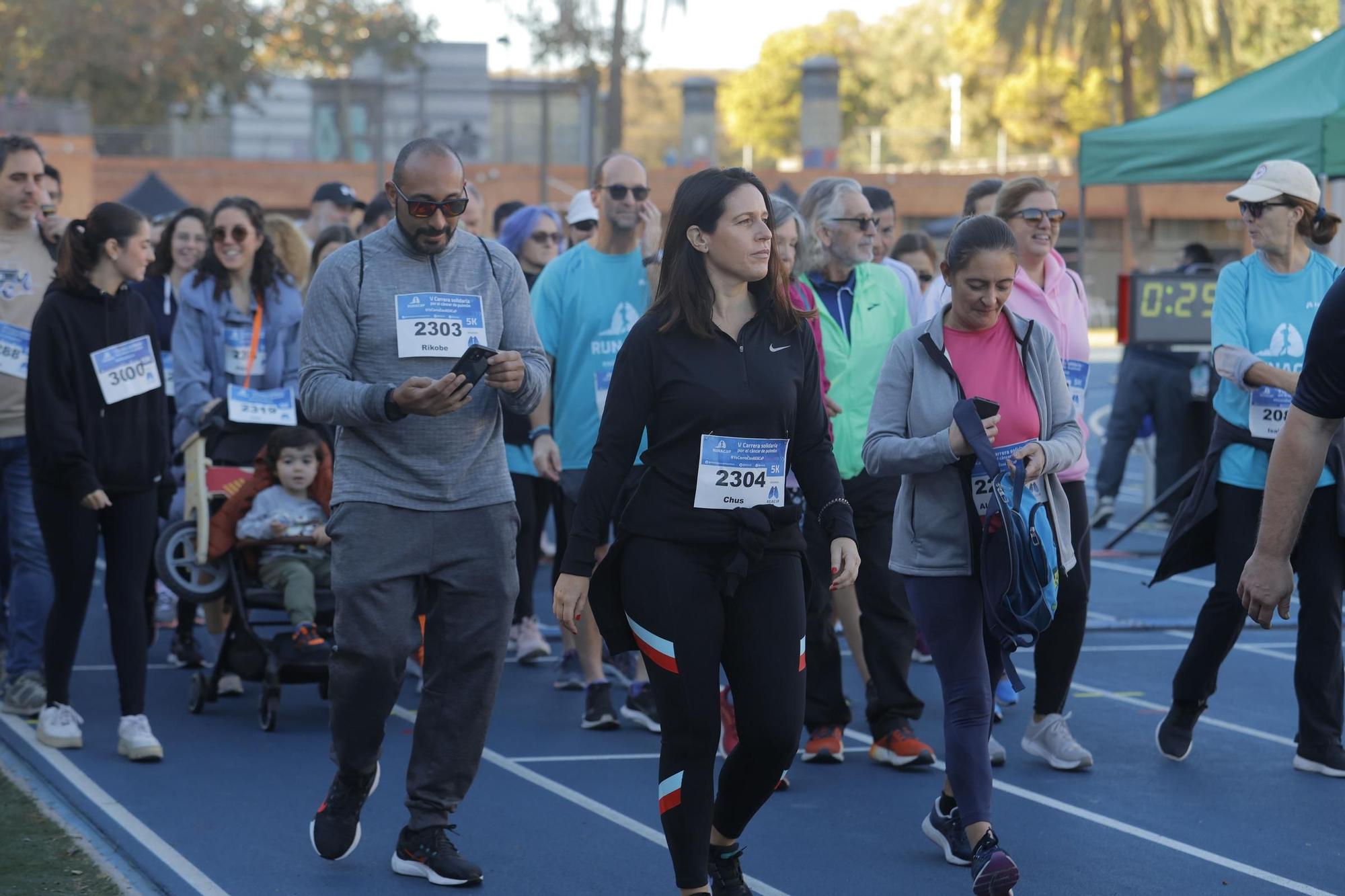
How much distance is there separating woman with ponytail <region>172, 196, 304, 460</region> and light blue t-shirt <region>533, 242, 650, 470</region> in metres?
1.31

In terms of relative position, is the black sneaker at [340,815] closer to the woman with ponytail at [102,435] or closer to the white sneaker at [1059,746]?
the woman with ponytail at [102,435]

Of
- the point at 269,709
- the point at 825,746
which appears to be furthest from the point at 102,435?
the point at 825,746

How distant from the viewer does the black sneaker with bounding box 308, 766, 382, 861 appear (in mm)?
5406

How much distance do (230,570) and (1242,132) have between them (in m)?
7.09

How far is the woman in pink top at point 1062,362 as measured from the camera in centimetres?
659

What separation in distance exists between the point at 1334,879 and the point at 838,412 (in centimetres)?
241

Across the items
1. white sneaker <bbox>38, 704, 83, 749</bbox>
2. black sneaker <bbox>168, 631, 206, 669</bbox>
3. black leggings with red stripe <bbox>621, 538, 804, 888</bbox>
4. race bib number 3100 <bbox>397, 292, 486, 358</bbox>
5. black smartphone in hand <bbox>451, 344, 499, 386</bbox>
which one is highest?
race bib number 3100 <bbox>397, 292, 486, 358</bbox>

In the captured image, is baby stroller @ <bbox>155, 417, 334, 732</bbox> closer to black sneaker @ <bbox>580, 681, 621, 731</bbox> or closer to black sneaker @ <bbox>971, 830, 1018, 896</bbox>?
black sneaker @ <bbox>580, 681, 621, 731</bbox>

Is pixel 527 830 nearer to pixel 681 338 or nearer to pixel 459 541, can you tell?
pixel 459 541

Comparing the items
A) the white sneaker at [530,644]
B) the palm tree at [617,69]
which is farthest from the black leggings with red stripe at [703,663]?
the palm tree at [617,69]

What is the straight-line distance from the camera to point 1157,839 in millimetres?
5914

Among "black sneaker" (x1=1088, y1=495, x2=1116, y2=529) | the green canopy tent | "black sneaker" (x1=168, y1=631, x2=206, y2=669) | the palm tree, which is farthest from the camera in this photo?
the palm tree

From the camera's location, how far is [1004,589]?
5145 millimetres

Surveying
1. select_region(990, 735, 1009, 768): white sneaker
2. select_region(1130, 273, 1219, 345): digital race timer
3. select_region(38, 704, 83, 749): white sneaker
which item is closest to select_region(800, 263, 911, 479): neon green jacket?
select_region(990, 735, 1009, 768): white sneaker
